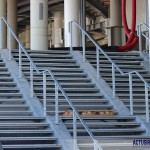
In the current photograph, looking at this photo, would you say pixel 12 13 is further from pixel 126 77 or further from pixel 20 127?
pixel 20 127

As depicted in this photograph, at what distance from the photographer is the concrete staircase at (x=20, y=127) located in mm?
10344

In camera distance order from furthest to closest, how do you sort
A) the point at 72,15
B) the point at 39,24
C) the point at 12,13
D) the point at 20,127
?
1. the point at 12,13
2. the point at 72,15
3. the point at 39,24
4. the point at 20,127

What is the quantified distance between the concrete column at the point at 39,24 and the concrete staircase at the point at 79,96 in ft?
8.67

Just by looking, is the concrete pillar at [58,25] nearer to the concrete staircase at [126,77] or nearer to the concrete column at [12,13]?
the concrete column at [12,13]

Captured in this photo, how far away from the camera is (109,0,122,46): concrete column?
28.0m

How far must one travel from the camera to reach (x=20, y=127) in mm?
11195

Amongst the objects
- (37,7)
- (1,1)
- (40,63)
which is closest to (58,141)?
(40,63)

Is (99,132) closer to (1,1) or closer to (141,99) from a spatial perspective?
(141,99)

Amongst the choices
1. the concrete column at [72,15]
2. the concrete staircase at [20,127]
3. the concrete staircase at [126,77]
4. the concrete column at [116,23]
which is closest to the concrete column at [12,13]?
the concrete column at [116,23]

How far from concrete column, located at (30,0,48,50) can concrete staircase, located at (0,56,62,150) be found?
5.68m

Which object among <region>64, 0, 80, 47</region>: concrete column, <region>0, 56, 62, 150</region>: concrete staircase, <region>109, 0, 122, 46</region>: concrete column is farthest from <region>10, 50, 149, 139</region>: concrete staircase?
<region>109, 0, 122, 46</region>: concrete column

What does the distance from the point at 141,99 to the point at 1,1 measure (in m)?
21.2

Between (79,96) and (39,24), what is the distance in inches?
→ 230

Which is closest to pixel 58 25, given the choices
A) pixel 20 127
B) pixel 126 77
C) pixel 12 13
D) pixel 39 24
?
pixel 12 13
